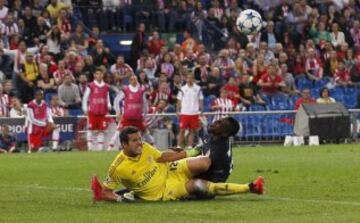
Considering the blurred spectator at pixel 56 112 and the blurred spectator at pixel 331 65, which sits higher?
the blurred spectator at pixel 331 65

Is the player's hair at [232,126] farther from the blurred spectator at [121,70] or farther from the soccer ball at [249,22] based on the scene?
the blurred spectator at [121,70]

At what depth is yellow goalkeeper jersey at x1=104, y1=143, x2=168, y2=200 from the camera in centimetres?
1485

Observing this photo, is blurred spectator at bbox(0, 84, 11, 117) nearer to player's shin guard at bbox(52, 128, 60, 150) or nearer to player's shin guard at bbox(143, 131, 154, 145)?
player's shin guard at bbox(52, 128, 60, 150)

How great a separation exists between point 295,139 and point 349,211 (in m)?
17.9

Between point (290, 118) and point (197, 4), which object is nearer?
point (290, 118)

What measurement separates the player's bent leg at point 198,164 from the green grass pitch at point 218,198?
43cm

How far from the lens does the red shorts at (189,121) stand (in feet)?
101

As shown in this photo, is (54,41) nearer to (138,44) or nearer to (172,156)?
(138,44)

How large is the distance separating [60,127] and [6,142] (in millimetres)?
1581

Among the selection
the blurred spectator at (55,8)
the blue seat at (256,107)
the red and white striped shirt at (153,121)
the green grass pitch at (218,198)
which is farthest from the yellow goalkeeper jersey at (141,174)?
the blurred spectator at (55,8)

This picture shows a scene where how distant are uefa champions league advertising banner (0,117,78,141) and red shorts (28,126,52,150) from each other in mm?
493

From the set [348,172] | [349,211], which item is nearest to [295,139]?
[348,172]

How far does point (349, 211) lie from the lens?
13.3m

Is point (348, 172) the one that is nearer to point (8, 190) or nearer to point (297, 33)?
point (8, 190)
